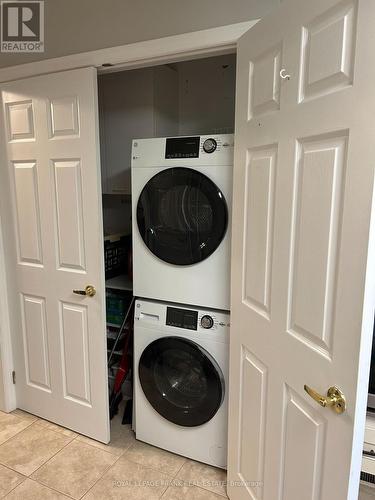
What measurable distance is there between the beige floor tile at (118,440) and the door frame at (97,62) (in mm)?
719

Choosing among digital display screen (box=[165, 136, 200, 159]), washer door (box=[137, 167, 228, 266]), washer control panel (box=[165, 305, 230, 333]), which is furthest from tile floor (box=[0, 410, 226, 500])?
digital display screen (box=[165, 136, 200, 159])

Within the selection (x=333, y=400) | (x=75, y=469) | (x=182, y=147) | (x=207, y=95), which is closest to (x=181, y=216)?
(x=182, y=147)

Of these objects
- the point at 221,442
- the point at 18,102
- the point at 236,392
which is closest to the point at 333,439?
the point at 236,392

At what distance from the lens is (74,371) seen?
213 centimetres

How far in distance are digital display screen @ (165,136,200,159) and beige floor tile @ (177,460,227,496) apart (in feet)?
5.53

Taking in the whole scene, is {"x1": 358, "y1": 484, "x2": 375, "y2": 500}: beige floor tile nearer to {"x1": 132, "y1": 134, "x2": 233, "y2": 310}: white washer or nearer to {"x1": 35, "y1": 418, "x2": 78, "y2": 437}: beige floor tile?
{"x1": 132, "y1": 134, "x2": 233, "y2": 310}: white washer

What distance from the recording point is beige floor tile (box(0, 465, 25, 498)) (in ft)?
5.87

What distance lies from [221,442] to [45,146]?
6.16 feet

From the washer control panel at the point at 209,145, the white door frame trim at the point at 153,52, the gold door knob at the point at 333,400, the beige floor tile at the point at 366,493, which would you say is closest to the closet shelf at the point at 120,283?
the washer control panel at the point at 209,145

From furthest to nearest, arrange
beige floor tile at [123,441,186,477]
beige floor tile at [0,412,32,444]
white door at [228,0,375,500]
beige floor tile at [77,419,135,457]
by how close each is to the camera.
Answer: beige floor tile at [0,412,32,444] < beige floor tile at [77,419,135,457] < beige floor tile at [123,441,186,477] < white door at [228,0,375,500]

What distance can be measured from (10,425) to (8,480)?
0.49 metres

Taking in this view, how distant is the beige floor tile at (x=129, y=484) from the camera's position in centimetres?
177

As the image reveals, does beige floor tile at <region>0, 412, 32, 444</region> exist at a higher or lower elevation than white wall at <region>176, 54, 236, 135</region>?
lower

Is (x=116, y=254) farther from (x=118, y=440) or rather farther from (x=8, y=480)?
(x=8, y=480)
